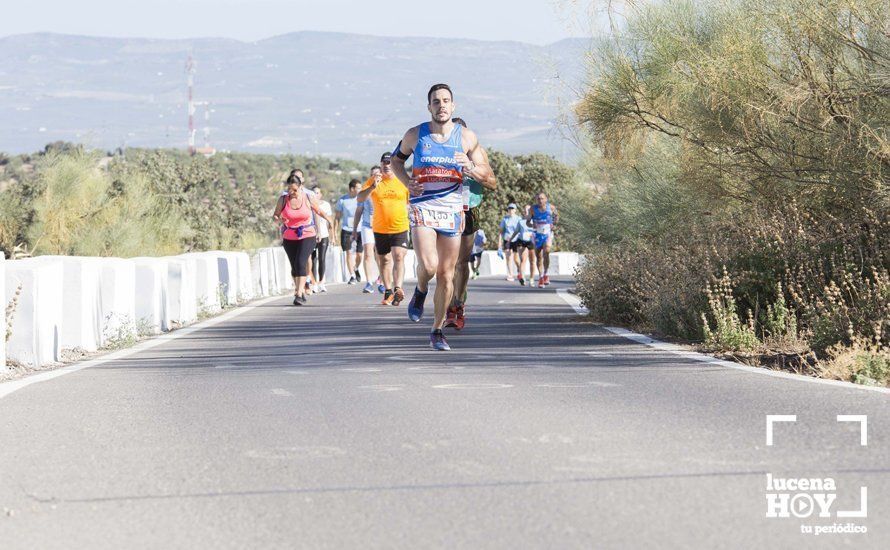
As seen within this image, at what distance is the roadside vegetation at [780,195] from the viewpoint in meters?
12.0

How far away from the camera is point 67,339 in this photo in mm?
14031

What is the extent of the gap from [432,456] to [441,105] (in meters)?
5.67

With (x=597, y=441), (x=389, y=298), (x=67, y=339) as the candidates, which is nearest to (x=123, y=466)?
(x=597, y=441)

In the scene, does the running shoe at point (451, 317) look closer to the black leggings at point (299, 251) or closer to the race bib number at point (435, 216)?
the race bib number at point (435, 216)

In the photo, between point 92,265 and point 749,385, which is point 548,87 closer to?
point 92,265

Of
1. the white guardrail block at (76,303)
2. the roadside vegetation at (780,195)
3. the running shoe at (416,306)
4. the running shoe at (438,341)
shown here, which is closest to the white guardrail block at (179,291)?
the white guardrail block at (76,303)

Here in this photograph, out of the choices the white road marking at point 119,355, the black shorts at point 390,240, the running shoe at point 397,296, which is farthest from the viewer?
the running shoe at point 397,296

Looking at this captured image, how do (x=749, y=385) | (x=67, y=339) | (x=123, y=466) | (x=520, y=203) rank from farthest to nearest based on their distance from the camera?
(x=520, y=203), (x=67, y=339), (x=749, y=385), (x=123, y=466)

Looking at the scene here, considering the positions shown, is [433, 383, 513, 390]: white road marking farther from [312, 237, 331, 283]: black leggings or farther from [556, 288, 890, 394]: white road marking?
[312, 237, 331, 283]: black leggings

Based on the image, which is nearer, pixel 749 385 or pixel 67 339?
pixel 749 385

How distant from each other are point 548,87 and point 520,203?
2401 inches

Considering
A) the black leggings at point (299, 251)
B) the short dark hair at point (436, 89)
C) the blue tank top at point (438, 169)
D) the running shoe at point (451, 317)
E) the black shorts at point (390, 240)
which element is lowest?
the running shoe at point (451, 317)

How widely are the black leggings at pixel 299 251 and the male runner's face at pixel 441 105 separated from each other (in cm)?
956

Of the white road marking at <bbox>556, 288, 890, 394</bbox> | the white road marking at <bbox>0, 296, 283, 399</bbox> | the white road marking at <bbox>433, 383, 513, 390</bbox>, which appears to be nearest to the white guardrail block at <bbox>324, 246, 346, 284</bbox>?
the white road marking at <bbox>0, 296, 283, 399</bbox>
